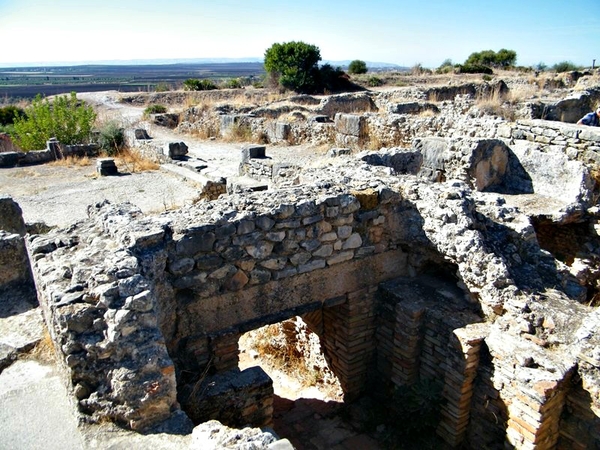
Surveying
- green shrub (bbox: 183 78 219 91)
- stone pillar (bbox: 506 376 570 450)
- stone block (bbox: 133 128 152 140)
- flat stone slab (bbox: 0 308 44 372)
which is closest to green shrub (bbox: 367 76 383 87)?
green shrub (bbox: 183 78 219 91)

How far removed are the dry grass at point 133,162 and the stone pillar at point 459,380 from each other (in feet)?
33.4

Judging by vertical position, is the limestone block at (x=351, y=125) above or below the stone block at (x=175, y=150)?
above

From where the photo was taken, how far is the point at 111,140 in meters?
15.4

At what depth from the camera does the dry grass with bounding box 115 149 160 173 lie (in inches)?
507

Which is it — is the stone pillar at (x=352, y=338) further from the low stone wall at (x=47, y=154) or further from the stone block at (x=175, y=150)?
the low stone wall at (x=47, y=154)

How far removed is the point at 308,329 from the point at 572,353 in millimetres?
3405

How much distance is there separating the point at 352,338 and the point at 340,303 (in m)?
0.50

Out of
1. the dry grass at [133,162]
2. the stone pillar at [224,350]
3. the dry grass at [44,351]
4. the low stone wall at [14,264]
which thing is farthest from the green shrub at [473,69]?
the dry grass at [44,351]

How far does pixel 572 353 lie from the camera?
4.20 meters

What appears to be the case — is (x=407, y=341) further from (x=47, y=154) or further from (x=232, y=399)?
A: (x=47, y=154)

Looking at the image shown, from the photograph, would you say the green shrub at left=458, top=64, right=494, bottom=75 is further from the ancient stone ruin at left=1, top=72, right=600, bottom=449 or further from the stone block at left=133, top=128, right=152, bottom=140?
the ancient stone ruin at left=1, top=72, right=600, bottom=449

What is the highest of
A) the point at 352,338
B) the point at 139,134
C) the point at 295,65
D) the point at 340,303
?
the point at 295,65

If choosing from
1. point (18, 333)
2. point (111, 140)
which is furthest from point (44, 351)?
point (111, 140)

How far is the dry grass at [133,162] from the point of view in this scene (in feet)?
42.3
